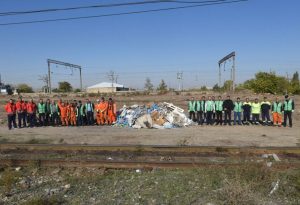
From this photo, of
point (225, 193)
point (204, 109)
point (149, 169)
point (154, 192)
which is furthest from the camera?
point (204, 109)

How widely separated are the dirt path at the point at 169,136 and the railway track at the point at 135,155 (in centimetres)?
236

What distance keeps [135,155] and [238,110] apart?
10.0 metres

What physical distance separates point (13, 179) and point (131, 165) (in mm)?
2853

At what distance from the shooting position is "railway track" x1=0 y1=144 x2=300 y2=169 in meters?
9.09

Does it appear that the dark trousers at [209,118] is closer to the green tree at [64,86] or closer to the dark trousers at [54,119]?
the dark trousers at [54,119]

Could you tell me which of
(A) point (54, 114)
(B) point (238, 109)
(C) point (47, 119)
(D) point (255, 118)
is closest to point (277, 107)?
(D) point (255, 118)

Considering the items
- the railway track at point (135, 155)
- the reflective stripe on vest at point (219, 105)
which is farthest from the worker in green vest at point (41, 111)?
the reflective stripe on vest at point (219, 105)

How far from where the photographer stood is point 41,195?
23.3 ft

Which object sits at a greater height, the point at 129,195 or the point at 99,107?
the point at 99,107

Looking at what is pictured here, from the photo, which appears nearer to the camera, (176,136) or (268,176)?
(268,176)

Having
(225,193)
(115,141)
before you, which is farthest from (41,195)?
(115,141)

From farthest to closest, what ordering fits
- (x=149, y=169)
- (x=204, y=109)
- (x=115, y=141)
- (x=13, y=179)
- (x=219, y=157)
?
(x=204, y=109) < (x=115, y=141) < (x=219, y=157) < (x=149, y=169) < (x=13, y=179)

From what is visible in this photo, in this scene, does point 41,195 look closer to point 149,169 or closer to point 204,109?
point 149,169

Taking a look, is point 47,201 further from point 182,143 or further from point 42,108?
point 42,108
